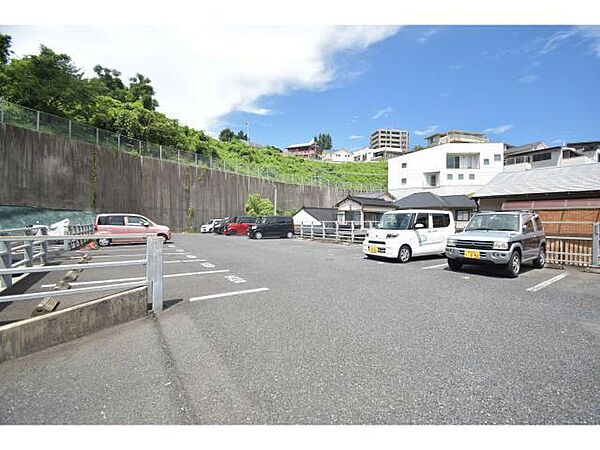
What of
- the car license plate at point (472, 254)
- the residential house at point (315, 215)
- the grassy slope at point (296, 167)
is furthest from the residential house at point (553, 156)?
the car license plate at point (472, 254)

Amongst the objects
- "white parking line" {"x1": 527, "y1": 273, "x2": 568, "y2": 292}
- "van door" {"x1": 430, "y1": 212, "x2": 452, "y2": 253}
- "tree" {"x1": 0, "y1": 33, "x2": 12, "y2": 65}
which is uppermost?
"tree" {"x1": 0, "y1": 33, "x2": 12, "y2": 65}

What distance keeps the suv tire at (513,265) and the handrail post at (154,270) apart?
23.7ft

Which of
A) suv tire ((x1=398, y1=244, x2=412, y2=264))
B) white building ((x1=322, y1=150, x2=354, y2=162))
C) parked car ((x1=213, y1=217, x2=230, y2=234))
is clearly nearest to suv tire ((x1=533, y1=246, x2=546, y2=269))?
suv tire ((x1=398, y1=244, x2=412, y2=264))

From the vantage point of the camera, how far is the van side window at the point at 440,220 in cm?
1009

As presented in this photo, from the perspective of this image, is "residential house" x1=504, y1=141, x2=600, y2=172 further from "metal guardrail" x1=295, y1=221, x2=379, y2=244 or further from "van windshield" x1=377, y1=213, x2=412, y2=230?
"van windshield" x1=377, y1=213, x2=412, y2=230

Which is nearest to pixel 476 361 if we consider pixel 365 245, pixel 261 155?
pixel 365 245

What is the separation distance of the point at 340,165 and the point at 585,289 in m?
68.8

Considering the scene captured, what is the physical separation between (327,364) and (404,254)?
284 inches

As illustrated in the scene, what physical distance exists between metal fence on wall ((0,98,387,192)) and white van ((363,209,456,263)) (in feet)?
68.4

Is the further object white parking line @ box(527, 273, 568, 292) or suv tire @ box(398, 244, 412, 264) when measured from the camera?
suv tire @ box(398, 244, 412, 264)

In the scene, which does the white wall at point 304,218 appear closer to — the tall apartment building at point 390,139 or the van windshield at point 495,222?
the van windshield at point 495,222

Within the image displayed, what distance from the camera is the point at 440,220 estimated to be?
1027cm

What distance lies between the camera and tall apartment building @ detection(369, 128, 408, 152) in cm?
10462

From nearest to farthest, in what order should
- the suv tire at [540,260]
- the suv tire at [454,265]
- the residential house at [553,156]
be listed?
1. the suv tire at [454,265]
2. the suv tire at [540,260]
3. the residential house at [553,156]
